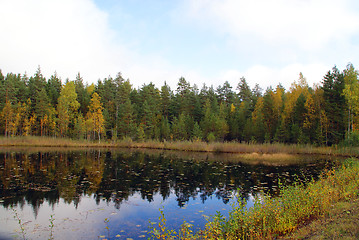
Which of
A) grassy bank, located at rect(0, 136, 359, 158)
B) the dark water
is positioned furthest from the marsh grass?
the dark water

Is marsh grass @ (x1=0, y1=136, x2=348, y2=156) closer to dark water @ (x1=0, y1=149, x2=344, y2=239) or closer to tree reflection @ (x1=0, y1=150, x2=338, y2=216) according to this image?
tree reflection @ (x1=0, y1=150, x2=338, y2=216)

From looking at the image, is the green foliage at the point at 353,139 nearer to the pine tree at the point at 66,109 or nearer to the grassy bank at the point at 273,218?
the grassy bank at the point at 273,218

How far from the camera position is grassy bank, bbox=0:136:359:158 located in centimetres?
3138

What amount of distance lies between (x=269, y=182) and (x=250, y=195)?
3442 millimetres

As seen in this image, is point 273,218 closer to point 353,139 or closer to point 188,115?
point 353,139

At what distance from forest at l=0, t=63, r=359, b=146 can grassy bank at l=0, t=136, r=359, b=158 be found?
2.41 m

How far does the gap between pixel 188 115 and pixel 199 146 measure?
18507 mm

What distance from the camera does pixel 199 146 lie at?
3541 centimetres

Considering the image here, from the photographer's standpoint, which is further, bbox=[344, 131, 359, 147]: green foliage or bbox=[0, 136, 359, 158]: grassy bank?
bbox=[0, 136, 359, 158]: grassy bank

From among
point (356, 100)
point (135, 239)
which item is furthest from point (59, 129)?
point (356, 100)

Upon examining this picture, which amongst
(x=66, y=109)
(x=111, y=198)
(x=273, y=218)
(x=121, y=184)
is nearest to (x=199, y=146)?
(x=121, y=184)

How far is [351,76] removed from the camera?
33.7 meters

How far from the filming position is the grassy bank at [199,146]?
103 feet

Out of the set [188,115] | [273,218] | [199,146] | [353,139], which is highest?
[188,115]
